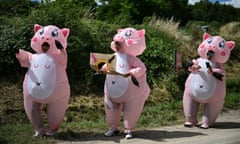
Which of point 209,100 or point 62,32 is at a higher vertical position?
point 62,32

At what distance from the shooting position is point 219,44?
8.95 m

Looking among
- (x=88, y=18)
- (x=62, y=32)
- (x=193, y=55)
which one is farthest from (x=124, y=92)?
(x=193, y=55)

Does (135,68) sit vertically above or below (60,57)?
below

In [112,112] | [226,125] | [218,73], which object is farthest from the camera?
[226,125]

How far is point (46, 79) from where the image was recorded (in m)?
7.44

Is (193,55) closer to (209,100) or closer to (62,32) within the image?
(209,100)

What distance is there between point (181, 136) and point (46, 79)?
299 cm

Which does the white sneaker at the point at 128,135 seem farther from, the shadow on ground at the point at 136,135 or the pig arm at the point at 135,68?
the pig arm at the point at 135,68

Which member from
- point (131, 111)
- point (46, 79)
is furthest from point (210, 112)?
point (46, 79)

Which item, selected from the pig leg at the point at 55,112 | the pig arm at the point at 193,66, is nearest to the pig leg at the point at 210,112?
the pig arm at the point at 193,66

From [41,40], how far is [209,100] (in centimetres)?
378

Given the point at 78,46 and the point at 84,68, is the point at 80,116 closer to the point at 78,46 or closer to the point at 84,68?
the point at 84,68

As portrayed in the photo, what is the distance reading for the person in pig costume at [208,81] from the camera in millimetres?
8789

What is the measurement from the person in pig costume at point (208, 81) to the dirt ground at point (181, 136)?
16.0 inches
